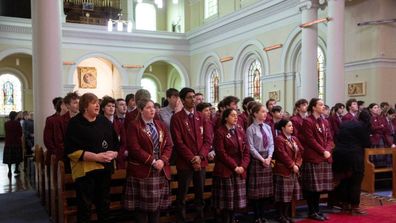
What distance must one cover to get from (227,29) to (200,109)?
12482 millimetres

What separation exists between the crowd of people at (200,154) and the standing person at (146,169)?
11 millimetres

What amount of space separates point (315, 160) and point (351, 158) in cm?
57

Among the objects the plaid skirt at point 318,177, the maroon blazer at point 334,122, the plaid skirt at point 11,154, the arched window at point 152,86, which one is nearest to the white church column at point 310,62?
the maroon blazer at point 334,122

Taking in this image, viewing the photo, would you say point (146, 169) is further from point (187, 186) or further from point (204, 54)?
point (204, 54)

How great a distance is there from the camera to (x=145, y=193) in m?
4.34

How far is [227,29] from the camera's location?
17812 mm

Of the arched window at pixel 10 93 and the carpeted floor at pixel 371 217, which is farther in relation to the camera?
the arched window at pixel 10 93

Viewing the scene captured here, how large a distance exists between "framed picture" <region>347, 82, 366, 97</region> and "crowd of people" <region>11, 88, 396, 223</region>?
619 centimetres

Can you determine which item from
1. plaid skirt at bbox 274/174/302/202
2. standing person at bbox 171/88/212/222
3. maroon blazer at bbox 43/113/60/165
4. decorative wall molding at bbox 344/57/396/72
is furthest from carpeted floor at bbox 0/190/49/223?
decorative wall molding at bbox 344/57/396/72

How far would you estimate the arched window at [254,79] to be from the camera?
16.4 meters

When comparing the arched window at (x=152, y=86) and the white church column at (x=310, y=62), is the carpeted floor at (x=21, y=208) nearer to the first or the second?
the white church column at (x=310, y=62)

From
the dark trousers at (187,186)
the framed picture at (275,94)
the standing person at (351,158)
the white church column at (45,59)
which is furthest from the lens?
the framed picture at (275,94)

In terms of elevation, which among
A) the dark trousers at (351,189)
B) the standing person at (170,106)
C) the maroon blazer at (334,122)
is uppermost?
the standing person at (170,106)

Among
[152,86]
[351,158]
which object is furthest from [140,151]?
[152,86]
